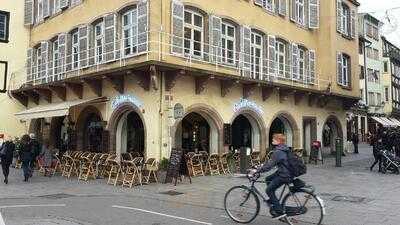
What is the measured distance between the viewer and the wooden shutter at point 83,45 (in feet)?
69.1

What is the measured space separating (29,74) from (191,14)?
499 inches

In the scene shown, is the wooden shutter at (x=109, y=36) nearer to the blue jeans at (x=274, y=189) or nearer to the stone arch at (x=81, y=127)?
the stone arch at (x=81, y=127)

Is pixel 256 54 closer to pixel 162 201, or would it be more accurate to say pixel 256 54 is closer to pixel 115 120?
pixel 115 120

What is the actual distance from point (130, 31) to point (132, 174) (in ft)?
19.7

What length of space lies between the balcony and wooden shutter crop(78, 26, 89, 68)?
5cm

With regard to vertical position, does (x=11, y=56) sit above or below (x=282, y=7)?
below

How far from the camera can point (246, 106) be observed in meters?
21.1

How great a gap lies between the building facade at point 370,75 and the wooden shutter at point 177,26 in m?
33.4

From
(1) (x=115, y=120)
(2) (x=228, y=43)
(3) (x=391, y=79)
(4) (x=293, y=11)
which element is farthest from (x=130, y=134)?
(3) (x=391, y=79)

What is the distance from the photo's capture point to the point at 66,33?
23.0 meters

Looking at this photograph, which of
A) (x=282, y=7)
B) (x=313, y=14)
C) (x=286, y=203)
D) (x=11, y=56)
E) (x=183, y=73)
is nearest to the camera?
(x=286, y=203)

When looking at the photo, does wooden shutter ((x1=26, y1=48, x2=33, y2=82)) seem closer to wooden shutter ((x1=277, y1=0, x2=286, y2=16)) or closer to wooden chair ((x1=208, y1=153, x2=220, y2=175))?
Answer: wooden chair ((x1=208, y1=153, x2=220, y2=175))

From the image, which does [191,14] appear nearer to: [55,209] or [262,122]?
[262,122]

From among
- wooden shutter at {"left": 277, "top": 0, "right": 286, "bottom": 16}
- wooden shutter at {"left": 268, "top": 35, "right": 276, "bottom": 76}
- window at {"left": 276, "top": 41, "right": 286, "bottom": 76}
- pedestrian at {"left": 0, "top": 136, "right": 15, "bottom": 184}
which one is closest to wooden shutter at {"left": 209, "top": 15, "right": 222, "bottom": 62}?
wooden shutter at {"left": 268, "top": 35, "right": 276, "bottom": 76}
